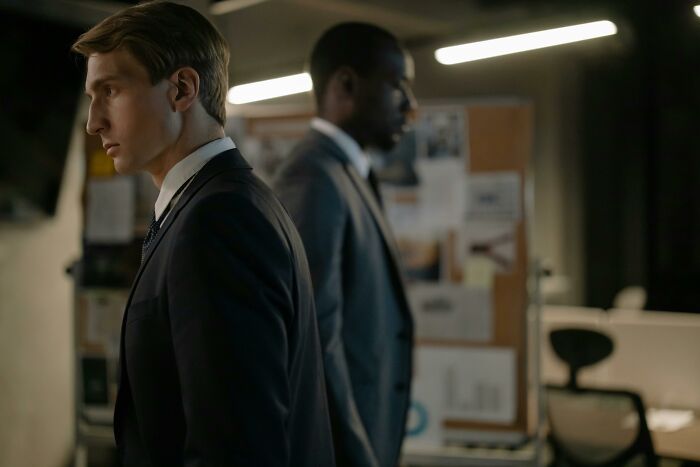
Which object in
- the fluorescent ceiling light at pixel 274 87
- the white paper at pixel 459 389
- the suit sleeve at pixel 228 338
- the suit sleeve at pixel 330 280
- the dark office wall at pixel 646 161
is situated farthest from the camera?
the dark office wall at pixel 646 161

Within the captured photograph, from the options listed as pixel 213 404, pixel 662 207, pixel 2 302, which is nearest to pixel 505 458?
pixel 213 404

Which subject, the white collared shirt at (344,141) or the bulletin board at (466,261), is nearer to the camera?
the white collared shirt at (344,141)

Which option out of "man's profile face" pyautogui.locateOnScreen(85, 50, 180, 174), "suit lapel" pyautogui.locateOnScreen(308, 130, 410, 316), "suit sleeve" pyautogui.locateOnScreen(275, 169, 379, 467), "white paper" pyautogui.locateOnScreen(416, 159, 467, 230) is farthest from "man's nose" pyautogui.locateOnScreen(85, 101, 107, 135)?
"white paper" pyautogui.locateOnScreen(416, 159, 467, 230)

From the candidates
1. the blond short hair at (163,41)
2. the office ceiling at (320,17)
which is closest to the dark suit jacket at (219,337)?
the blond short hair at (163,41)

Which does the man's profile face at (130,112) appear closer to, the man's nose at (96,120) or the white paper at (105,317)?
the man's nose at (96,120)

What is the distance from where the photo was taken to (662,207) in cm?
624

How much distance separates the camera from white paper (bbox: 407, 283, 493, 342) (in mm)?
3072

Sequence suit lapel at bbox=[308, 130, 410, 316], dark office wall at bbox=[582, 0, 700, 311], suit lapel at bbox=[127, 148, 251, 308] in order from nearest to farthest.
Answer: suit lapel at bbox=[127, 148, 251, 308], suit lapel at bbox=[308, 130, 410, 316], dark office wall at bbox=[582, 0, 700, 311]

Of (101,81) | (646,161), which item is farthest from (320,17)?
(101,81)

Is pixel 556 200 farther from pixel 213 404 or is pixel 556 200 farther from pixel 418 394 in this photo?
pixel 213 404

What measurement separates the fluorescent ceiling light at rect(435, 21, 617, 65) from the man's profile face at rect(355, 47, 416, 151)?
1.16 meters

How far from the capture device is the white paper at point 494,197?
3.06 meters

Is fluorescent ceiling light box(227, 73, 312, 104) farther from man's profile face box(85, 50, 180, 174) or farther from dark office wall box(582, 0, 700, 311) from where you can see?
dark office wall box(582, 0, 700, 311)

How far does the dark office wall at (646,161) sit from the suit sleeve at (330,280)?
5.03 meters
